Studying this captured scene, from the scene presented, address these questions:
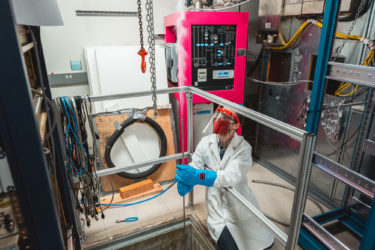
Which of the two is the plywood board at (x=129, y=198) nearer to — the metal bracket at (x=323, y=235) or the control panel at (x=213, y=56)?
the control panel at (x=213, y=56)

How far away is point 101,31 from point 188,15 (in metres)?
1.08

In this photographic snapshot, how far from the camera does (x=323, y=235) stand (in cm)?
182

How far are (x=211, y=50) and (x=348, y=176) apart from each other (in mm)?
1788

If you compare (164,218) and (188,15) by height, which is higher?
(188,15)

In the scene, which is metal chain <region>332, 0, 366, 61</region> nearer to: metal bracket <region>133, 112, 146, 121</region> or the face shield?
the face shield

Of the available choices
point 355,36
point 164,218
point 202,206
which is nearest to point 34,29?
point 164,218

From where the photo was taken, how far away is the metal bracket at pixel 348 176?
161 cm

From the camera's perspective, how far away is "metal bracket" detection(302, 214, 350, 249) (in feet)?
5.68

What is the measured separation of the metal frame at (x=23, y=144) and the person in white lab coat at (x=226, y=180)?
1.02 metres

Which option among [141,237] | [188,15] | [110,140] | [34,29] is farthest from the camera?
[110,140]

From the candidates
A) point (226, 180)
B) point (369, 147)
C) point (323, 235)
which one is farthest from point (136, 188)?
point (369, 147)

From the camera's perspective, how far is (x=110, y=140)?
2.76 m

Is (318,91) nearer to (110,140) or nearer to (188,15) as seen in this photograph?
(188,15)

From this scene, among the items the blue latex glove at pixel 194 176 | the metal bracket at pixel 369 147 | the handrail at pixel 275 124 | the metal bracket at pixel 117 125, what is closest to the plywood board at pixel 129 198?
the metal bracket at pixel 117 125
